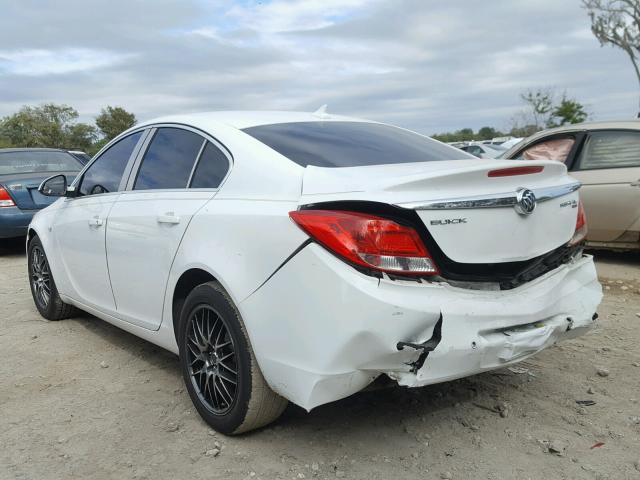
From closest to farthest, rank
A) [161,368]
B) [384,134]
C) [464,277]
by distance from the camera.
A: 1. [464,277]
2. [384,134]
3. [161,368]

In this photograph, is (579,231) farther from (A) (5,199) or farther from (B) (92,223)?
(A) (5,199)

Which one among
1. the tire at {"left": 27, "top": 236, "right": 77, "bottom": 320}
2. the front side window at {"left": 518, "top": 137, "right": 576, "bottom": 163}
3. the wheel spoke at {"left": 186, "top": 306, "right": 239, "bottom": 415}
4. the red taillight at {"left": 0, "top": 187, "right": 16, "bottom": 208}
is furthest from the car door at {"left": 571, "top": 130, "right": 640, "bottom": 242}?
the red taillight at {"left": 0, "top": 187, "right": 16, "bottom": 208}

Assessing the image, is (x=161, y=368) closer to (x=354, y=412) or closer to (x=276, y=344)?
(x=354, y=412)

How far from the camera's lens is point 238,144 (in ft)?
9.48

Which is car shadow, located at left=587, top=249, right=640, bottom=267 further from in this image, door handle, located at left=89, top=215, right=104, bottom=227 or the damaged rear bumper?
door handle, located at left=89, top=215, right=104, bottom=227

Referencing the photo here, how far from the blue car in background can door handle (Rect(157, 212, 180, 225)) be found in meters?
5.68

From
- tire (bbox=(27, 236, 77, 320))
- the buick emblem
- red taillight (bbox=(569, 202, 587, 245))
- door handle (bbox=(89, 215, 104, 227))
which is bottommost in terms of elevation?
tire (bbox=(27, 236, 77, 320))

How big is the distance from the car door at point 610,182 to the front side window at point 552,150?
8.6 inches

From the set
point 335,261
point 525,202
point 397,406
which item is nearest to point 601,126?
point 525,202

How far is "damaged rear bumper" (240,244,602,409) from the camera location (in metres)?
2.18

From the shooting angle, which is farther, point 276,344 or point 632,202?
point 632,202

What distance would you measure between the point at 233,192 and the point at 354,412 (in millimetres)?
1283

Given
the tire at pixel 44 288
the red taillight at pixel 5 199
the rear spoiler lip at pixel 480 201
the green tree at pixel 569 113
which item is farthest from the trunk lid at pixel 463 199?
the green tree at pixel 569 113

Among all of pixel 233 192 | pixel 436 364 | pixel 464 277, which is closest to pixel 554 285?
pixel 464 277
